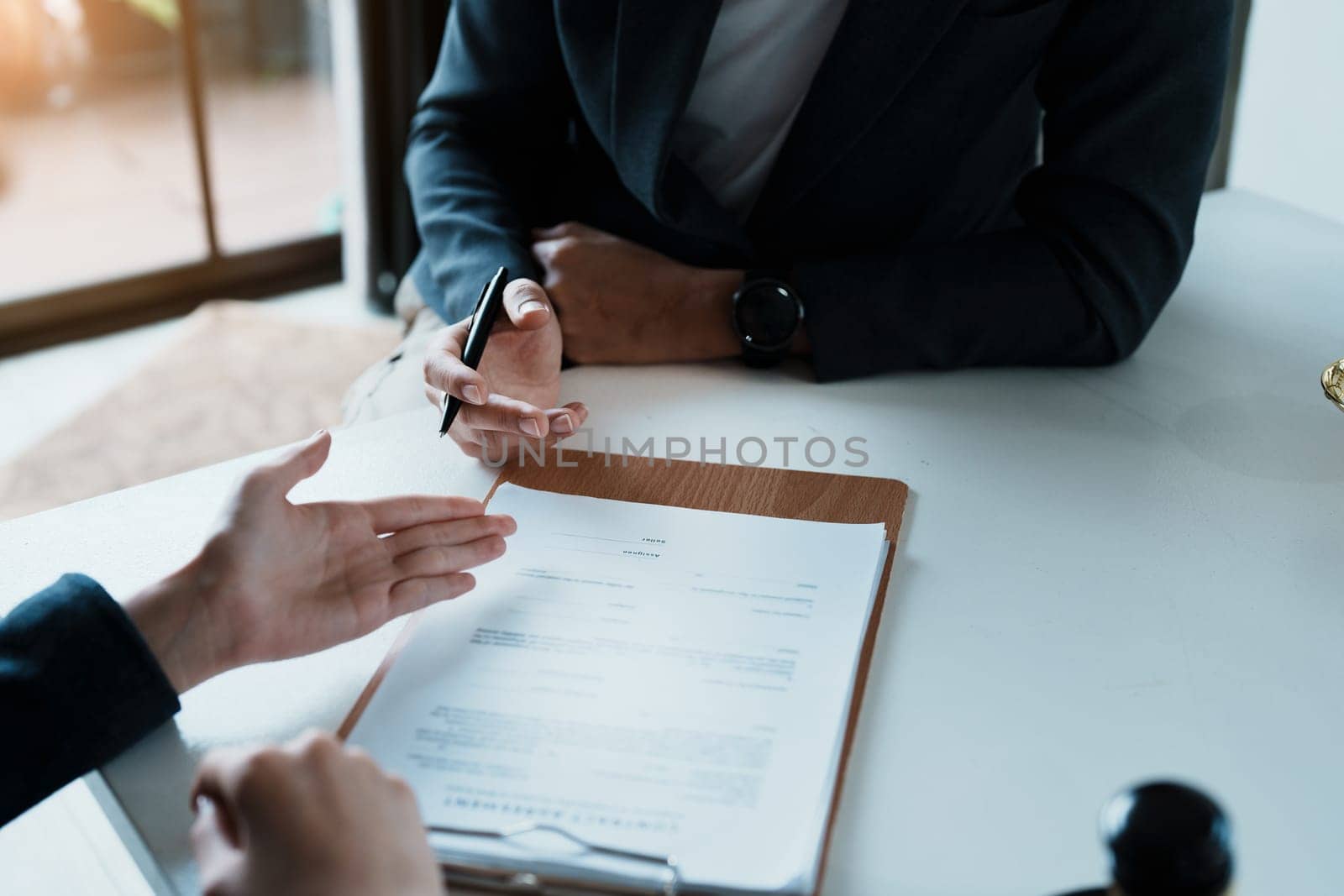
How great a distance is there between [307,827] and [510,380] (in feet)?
1.79

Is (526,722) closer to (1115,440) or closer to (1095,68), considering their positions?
(1115,440)

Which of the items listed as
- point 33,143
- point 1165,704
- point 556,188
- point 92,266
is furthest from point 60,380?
point 1165,704

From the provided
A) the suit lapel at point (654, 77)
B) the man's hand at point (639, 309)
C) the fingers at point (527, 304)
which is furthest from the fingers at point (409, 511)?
the suit lapel at point (654, 77)

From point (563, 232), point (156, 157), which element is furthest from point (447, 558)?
point (156, 157)

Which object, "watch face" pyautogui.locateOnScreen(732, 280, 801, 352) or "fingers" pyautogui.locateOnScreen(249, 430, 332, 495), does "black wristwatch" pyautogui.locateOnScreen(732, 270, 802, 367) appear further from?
"fingers" pyautogui.locateOnScreen(249, 430, 332, 495)

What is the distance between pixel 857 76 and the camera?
1.08 metres

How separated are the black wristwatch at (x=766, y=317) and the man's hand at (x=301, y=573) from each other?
36 centimetres

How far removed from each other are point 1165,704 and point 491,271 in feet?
2.27

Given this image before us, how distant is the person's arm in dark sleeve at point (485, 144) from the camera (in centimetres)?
116

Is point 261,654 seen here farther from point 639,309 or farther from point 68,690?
point 639,309

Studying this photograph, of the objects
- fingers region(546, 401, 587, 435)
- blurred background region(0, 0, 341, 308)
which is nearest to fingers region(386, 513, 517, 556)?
fingers region(546, 401, 587, 435)

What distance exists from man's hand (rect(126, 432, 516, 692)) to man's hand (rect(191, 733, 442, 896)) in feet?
0.48

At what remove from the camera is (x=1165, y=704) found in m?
0.71

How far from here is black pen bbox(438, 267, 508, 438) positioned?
3.07 ft
